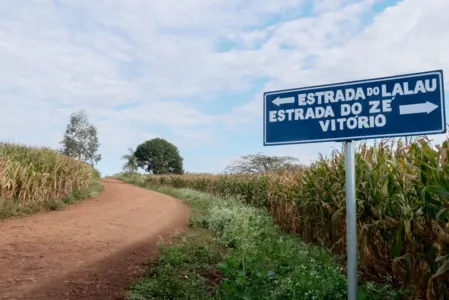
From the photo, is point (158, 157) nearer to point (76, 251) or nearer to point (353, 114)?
point (76, 251)

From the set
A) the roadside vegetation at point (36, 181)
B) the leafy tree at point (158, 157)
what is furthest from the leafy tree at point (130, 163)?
the roadside vegetation at point (36, 181)

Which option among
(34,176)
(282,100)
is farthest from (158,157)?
(282,100)

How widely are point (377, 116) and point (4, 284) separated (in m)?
5.38

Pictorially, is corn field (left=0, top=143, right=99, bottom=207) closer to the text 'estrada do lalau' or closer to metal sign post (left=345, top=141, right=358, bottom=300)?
the text 'estrada do lalau'

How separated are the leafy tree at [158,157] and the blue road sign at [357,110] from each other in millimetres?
58471

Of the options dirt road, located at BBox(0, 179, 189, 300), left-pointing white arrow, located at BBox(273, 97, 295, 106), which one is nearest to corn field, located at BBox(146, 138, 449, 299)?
left-pointing white arrow, located at BBox(273, 97, 295, 106)

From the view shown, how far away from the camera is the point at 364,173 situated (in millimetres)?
6066

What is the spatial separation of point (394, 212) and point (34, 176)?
Result: 11.7m

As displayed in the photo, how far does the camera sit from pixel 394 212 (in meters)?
5.16

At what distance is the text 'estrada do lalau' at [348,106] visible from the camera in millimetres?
3375

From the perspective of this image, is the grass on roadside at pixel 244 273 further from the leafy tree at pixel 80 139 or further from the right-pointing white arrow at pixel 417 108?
the leafy tree at pixel 80 139

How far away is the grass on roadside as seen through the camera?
4.77 meters

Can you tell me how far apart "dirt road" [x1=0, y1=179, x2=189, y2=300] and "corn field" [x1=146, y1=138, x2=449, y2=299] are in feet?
11.3

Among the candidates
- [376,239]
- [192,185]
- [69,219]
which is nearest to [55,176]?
[69,219]
